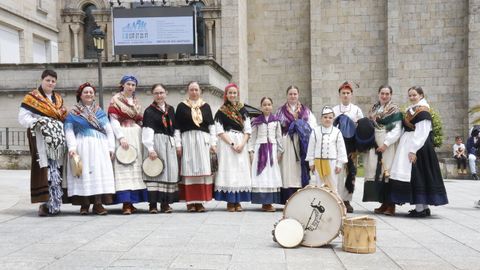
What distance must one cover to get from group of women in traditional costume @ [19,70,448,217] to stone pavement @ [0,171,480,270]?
0.38m

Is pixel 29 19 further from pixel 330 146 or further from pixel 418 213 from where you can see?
pixel 418 213

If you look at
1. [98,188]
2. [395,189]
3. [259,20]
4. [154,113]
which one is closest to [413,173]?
[395,189]

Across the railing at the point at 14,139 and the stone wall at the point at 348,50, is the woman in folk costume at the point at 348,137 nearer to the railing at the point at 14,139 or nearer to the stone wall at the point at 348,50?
the railing at the point at 14,139

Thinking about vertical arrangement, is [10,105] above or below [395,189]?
above

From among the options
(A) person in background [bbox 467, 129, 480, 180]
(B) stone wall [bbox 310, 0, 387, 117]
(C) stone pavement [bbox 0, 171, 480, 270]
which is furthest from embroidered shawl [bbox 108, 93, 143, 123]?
(B) stone wall [bbox 310, 0, 387, 117]

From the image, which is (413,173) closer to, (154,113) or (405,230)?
(405,230)

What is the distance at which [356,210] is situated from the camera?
9148 millimetres

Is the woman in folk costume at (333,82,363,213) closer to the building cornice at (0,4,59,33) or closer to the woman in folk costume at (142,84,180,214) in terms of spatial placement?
the woman in folk costume at (142,84,180,214)

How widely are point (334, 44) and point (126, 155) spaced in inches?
677

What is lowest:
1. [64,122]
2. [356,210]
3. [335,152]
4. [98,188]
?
[356,210]

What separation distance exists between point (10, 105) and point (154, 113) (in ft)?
39.4

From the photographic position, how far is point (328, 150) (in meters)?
8.09

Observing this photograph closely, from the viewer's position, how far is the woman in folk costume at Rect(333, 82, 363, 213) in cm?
862

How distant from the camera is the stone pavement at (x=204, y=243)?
200 inches
